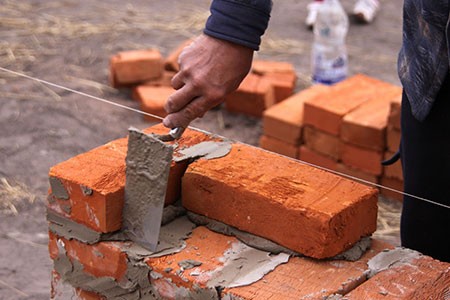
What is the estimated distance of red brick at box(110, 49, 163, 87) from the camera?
684 cm

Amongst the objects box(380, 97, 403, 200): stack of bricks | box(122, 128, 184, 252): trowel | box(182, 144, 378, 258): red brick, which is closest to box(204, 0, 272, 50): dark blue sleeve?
box(122, 128, 184, 252): trowel

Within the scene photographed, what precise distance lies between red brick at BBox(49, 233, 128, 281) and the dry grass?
184 cm

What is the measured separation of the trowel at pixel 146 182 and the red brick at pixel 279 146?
2767 mm

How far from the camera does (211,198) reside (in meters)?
3.20

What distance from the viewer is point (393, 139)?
539 cm

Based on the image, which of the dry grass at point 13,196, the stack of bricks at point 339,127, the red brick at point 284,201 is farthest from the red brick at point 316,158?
the red brick at point 284,201

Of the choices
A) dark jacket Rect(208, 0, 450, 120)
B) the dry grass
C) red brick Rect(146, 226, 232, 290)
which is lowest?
the dry grass

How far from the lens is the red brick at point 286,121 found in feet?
18.9

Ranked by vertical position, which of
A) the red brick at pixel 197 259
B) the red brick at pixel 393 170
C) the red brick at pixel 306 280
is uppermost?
the red brick at pixel 306 280

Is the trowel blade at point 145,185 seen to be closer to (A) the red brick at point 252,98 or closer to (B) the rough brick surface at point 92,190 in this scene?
(B) the rough brick surface at point 92,190

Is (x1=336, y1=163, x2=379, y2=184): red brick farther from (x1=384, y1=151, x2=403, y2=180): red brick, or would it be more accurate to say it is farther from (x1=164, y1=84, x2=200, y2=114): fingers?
(x1=164, y1=84, x2=200, y2=114): fingers

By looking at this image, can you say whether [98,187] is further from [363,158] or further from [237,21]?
A: [363,158]

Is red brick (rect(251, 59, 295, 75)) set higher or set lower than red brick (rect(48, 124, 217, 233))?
lower

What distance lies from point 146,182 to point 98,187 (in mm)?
184
